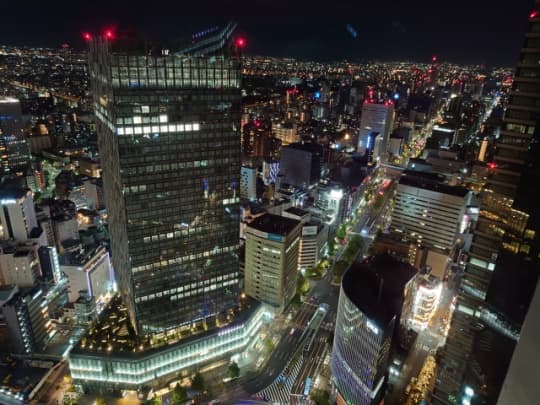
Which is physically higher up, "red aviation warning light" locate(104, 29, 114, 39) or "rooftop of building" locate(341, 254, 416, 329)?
"red aviation warning light" locate(104, 29, 114, 39)

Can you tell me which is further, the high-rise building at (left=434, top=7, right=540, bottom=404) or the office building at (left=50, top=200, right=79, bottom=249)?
the office building at (left=50, top=200, right=79, bottom=249)

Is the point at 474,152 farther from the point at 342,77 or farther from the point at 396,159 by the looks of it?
the point at 342,77

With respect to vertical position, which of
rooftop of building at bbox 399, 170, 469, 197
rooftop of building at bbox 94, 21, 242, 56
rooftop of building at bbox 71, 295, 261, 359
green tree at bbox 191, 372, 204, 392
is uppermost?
rooftop of building at bbox 94, 21, 242, 56

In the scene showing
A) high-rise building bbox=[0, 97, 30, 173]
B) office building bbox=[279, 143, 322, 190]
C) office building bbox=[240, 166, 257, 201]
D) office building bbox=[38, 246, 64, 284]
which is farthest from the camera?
office building bbox=[279, 143, 322, 190]

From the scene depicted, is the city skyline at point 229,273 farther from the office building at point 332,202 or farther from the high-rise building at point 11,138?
the high-rise building at point 11,138

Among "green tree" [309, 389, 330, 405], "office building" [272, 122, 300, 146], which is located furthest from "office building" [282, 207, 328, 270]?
"office building" [272, 122, 300, 146]

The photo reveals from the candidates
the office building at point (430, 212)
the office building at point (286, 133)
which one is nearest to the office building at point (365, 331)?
the office building at point (430, 212)

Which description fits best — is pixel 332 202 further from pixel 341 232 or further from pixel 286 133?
pixel 286 133

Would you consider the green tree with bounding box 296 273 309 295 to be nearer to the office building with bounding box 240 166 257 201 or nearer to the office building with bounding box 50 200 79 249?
the office building with bounding box 240 166 257 201
